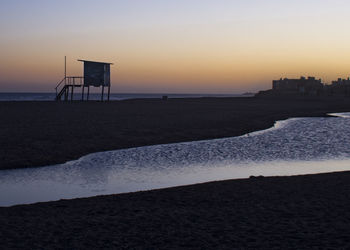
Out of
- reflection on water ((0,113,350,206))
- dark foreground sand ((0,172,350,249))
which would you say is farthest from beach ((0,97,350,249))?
reflection on water ((0,113,350,206))

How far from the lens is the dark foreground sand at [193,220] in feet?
22.7

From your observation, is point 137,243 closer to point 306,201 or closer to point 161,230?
point 161,230

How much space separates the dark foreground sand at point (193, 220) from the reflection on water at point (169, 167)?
1991 mm

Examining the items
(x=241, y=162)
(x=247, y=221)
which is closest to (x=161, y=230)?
(x=247, y=221)

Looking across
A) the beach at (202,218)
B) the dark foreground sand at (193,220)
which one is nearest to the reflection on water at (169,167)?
the beach at (202,218)

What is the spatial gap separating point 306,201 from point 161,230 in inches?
152

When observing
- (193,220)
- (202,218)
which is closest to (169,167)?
(202,218)

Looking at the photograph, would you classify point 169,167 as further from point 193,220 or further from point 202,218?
point 193,220

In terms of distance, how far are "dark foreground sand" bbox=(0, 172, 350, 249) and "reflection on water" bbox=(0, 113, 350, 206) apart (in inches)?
78.4

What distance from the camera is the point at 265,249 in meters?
6.59

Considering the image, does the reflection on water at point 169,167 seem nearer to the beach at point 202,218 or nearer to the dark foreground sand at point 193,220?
the beach at point 202,218

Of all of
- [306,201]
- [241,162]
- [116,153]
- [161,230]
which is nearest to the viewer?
[161,230]

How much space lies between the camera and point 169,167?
1571 cm

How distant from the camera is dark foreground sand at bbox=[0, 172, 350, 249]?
693cm
